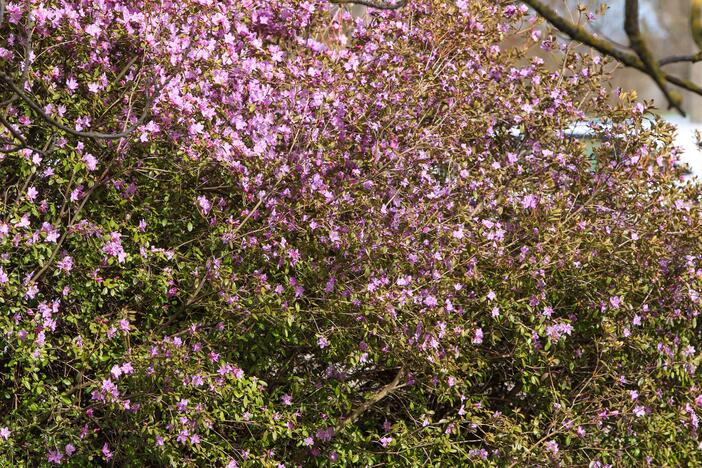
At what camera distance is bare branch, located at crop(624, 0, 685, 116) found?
169cm

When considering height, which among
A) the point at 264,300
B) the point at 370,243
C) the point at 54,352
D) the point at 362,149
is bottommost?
the point at 54,352

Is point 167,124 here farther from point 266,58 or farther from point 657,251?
point 657,251

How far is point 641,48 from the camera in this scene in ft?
5.76

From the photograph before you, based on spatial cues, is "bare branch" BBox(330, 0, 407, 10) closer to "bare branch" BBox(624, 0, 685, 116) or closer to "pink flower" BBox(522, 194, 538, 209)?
"bare branch" BBox(624, 0, 685, 116)

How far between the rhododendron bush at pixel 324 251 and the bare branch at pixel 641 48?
281 centimetres

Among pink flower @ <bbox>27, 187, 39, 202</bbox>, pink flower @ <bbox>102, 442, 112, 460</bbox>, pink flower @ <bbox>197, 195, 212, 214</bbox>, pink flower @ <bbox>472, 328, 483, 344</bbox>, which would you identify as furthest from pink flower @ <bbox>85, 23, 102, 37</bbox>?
pink flower @ <bbox>472, 328, 483, 344</bbox>

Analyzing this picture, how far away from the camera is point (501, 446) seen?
508 cm

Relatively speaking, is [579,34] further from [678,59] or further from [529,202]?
[529,202]

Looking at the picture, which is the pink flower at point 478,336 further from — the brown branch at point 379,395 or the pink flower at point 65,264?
the pink flower at point 65,264

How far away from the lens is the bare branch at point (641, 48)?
1.69 m

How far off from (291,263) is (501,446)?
133 centimetres

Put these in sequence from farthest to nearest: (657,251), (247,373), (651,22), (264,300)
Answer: (651,22), (657,251), (247,373), (264,300)

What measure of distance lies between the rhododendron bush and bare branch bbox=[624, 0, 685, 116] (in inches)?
110

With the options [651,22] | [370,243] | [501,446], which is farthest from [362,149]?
[651,22]
